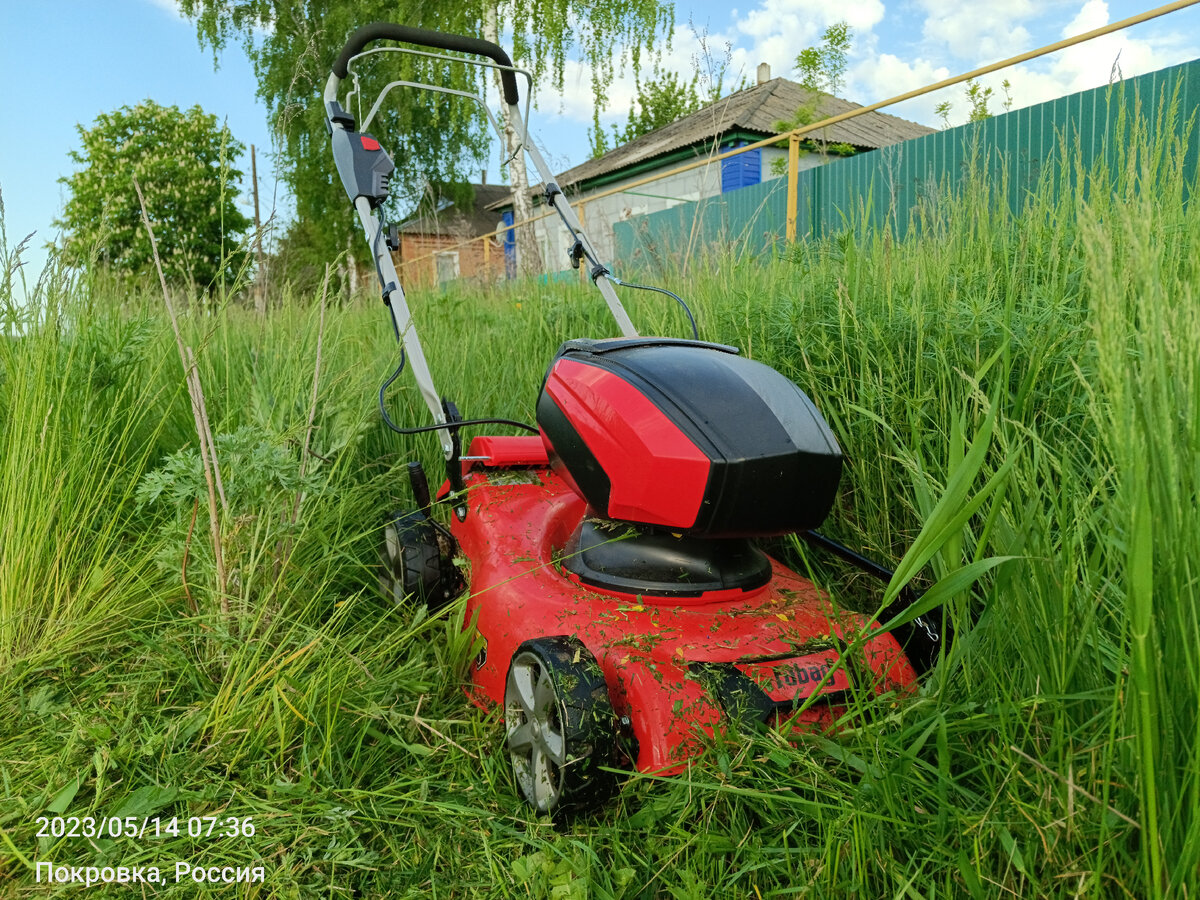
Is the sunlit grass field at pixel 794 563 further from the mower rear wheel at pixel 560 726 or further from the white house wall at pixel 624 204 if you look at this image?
the white house wall at pixel 624 204

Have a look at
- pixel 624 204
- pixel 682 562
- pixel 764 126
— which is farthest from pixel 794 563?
pixel 764 126

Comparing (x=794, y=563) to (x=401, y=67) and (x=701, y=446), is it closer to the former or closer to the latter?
(x=701, y=446)

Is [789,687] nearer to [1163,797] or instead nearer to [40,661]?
[1163,797]

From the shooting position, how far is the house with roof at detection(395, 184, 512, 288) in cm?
527

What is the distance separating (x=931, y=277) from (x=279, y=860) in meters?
1.83

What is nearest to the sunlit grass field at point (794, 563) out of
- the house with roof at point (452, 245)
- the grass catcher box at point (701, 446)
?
the grass catcher box at point (701, 446)

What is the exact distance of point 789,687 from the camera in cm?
117

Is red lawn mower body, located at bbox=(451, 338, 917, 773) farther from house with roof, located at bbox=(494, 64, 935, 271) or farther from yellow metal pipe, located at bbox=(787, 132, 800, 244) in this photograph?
house with roof, located at bbox=(494, 64, 935, 271)

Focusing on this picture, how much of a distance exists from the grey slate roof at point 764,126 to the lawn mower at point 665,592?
12.7m

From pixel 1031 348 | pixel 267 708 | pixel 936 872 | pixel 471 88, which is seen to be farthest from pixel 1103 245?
pixel 471 88

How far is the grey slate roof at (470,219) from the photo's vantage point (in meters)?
11.2

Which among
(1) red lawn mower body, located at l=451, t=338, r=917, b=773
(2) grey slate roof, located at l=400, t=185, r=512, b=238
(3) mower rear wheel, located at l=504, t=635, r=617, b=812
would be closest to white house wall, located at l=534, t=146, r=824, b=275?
(2) grey slate roof, located at l=400, t=185, r=512, b=238

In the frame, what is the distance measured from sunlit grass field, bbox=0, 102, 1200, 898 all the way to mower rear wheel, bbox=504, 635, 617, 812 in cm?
5

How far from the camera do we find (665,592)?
53.9 inches
